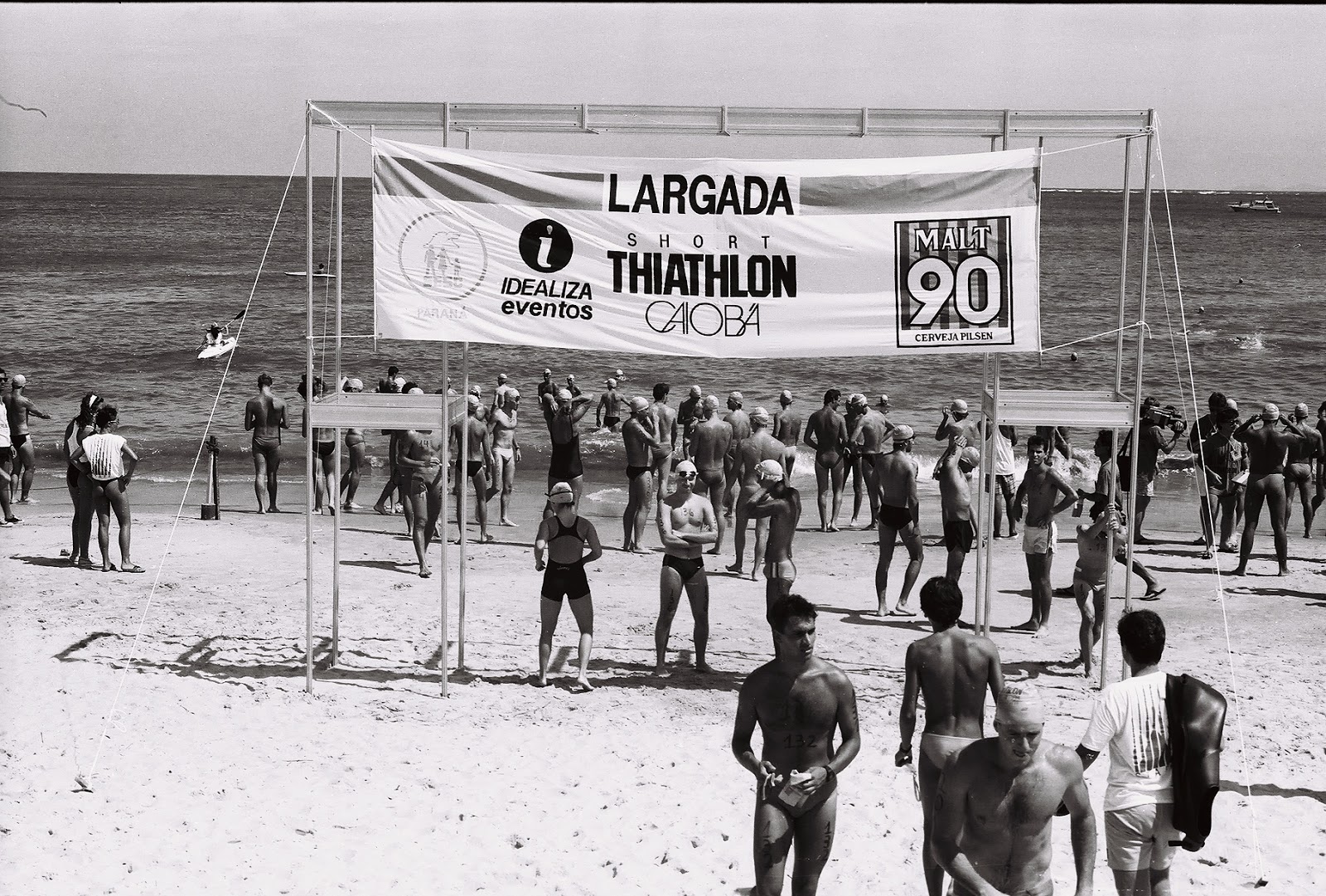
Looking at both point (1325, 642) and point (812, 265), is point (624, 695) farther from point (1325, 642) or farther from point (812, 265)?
point (1325, 642)

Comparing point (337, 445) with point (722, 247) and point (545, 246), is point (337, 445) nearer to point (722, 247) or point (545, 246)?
point (545, 246)

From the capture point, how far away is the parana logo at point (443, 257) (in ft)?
27.3

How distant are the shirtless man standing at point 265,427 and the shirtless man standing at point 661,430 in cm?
414

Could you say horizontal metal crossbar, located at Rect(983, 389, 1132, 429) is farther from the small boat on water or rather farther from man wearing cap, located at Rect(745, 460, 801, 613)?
the small boat on water

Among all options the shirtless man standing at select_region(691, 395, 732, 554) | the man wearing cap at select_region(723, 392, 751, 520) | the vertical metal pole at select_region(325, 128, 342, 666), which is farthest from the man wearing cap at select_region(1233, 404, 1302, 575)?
the vertical metal pole at select_region(325, 128, 342, 666)

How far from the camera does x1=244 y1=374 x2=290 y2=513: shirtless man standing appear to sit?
1455 centimetres

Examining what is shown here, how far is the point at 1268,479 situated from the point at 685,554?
619cm

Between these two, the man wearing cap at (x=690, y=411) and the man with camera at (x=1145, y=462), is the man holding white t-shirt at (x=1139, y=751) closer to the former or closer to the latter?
the man with camera at (x=1145, y=462)

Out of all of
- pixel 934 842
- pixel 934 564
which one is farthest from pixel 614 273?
pixel 934 564

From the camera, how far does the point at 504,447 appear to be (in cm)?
1405

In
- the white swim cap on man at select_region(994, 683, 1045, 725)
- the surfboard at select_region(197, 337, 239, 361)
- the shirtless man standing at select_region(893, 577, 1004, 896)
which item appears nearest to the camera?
the white swim cap on man at select_region(994, 683, 1045, 725)

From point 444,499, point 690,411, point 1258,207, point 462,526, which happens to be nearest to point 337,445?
point 444,499

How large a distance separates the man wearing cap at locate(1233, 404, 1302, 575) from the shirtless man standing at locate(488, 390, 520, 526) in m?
7.21

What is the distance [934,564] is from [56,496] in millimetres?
10399
